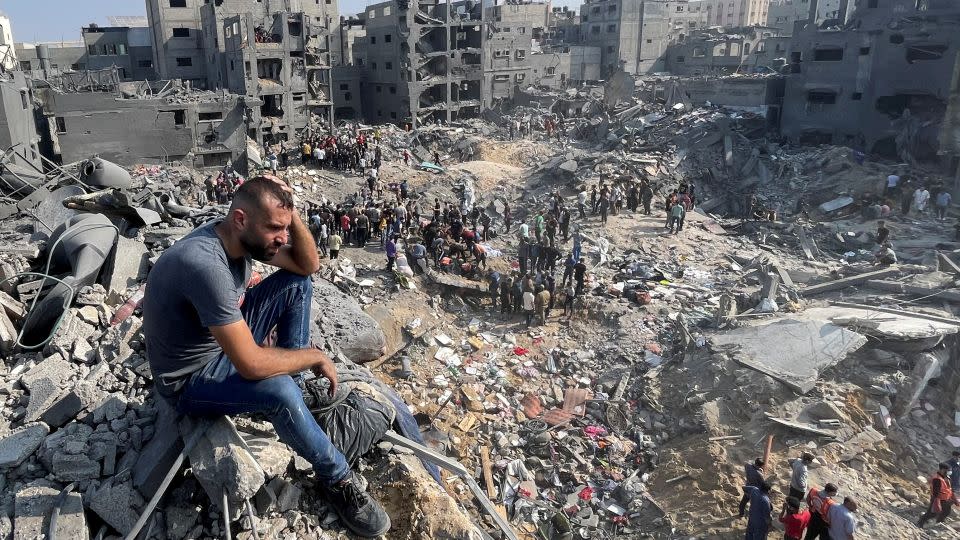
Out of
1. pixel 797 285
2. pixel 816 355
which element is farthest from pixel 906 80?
pixel 816 355

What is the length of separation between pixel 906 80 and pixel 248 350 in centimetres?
3119

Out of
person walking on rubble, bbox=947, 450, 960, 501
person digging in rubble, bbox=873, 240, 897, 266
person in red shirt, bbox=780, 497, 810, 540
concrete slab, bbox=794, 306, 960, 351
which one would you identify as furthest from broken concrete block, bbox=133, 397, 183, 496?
person digging in rubble, bbox=873, 240, 897, 266

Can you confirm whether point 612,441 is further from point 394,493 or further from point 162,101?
point 162,101

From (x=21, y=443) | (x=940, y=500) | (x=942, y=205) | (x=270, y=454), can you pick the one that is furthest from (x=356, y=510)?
→ (x=942, y=205)

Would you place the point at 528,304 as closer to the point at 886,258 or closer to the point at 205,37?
the point at 886,258

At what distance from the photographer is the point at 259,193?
309 centimetres

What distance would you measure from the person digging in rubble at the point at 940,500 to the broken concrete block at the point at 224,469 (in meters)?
8.38

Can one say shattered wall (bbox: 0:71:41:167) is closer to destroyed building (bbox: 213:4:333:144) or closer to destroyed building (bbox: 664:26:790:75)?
destroyed building (bbox: 213:4:333:144)

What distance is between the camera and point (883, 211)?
20156 mm

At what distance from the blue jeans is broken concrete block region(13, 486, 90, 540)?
708 millimetres

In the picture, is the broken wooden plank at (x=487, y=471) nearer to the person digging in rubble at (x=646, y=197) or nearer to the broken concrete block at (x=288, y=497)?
the broken concrete block at (x=288, y=497)

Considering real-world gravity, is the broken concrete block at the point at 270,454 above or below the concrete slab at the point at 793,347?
above

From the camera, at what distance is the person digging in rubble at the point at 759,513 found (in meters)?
6.97

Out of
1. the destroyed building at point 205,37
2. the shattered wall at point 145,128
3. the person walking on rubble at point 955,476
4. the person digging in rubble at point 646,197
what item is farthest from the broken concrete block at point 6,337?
the destroyed building at point 205,37
